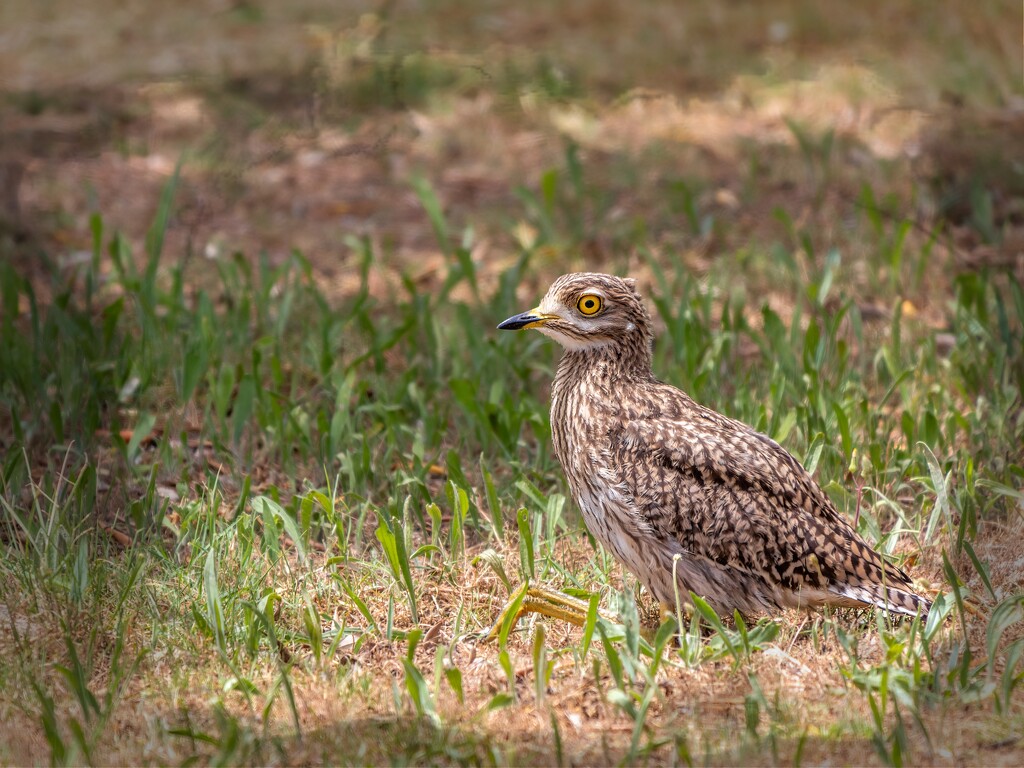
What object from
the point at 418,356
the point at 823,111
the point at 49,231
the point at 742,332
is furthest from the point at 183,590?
the point at 823,111

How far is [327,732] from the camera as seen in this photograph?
407 centimetres

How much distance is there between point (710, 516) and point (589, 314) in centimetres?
96

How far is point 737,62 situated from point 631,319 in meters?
6.06

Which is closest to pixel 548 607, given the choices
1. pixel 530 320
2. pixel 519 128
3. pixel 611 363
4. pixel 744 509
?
pixel 744 509

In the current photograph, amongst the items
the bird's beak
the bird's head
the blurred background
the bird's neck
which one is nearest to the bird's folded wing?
the bird's neck

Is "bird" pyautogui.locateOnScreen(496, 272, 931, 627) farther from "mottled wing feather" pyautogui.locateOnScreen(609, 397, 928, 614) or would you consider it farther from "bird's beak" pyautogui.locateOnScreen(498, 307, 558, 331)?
"bird's beak" pyautogui.locateOnScreen(498, 307, 558, 331)

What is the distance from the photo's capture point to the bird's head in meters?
5.14

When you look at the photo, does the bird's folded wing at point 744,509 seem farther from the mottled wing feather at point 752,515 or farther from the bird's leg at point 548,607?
the bird's leg at point 548,607

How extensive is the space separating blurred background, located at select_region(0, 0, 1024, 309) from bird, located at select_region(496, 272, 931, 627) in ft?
8.89

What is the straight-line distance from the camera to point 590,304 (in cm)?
515

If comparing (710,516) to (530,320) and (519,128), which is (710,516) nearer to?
(530,320)

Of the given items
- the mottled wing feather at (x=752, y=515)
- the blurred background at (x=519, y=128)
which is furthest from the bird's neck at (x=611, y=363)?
the blurred background at (x=519, y=128)

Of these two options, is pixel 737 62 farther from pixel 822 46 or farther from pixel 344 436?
pixel 344 436

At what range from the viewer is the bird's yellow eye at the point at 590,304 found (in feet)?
16.9
